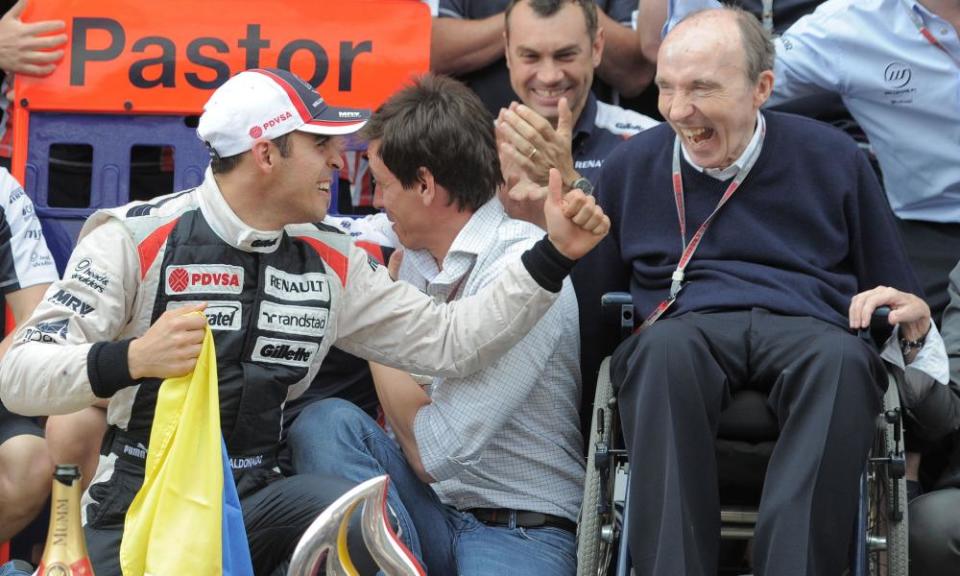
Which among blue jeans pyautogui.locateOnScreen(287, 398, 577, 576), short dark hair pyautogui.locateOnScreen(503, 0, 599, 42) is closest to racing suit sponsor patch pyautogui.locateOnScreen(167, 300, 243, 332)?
blue jeans pyautogui.locateOnScreen(287, 398, 577, 576)

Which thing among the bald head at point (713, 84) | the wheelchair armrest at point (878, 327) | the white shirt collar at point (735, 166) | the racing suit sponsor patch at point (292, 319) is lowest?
the racing suit sponsor patch at point (292, 319)

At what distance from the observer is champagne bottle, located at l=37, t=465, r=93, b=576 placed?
3559 millimetres

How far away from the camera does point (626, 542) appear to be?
3.87m

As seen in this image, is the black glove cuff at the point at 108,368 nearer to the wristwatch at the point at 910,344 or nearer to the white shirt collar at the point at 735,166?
the white shirt collar at the point at 735,166

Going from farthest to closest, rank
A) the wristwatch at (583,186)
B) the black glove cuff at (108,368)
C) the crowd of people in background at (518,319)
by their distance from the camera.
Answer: the wristwatch at (583,186), the crowd of people in background at (518,319), the black glove cuff at (108,368)

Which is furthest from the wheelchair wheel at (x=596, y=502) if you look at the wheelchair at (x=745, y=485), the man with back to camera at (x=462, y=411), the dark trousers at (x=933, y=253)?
the dark trousers at (x=933, y=253)

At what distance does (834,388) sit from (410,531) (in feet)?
4.03

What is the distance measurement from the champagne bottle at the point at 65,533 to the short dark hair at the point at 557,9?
277 centimetres

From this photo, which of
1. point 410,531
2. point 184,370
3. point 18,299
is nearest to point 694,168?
point 410,531

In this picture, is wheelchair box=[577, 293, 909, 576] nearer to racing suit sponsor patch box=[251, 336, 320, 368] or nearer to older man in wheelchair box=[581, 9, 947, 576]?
older man in wheelchair box=[581, 9, 947, 576]

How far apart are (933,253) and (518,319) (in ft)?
5.82

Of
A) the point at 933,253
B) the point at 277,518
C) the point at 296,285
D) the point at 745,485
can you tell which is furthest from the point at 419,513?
the point at 933,253

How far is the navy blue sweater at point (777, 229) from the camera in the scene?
170 inches

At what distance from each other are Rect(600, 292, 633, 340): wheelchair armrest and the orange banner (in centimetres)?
149
